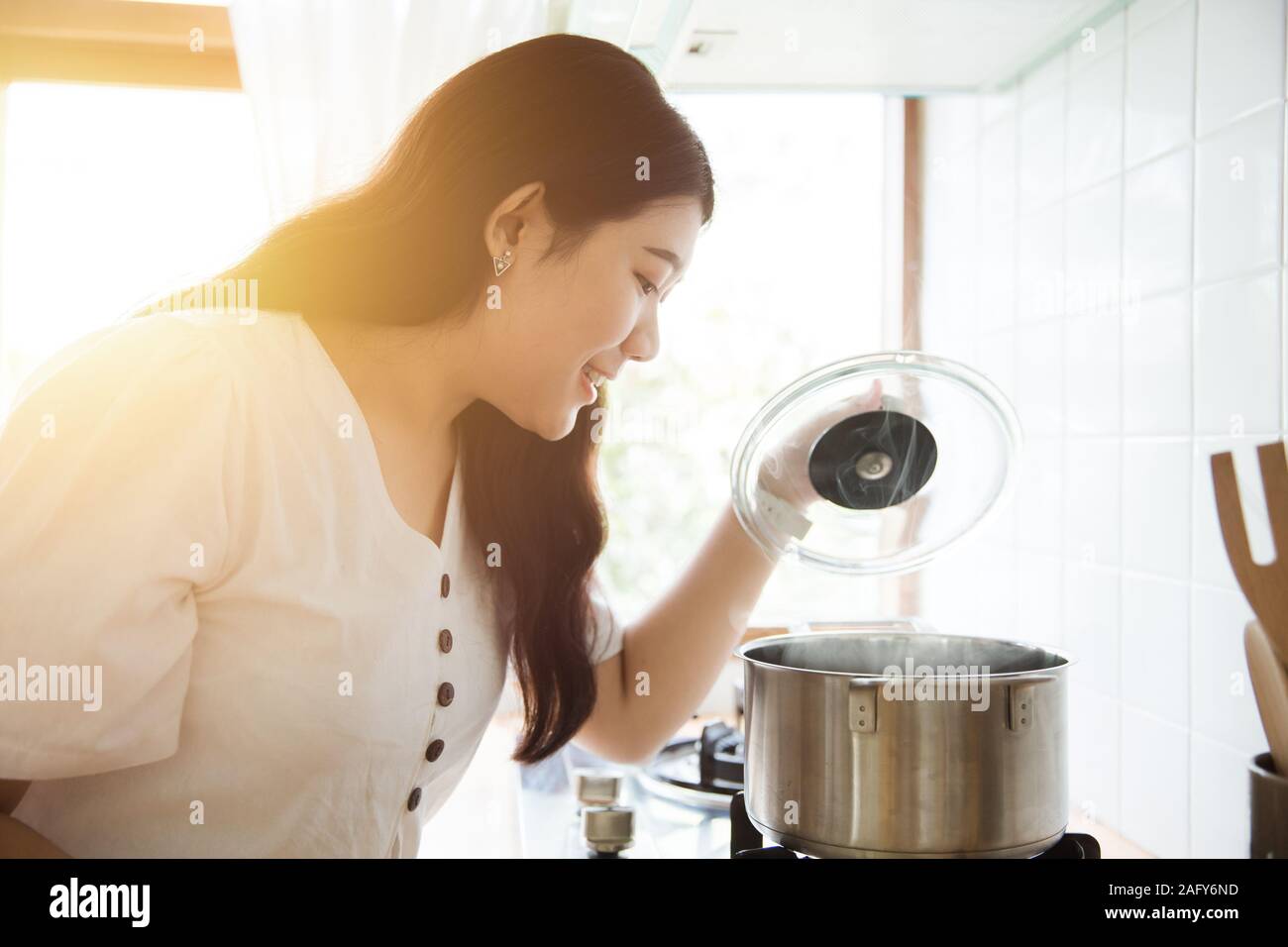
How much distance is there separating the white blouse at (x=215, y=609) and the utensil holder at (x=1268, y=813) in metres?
0.52

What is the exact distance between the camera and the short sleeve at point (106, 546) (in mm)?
487

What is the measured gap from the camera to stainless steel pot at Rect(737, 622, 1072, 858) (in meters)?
0.46

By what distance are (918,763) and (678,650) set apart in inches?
13.6

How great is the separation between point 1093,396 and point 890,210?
47 centimetres

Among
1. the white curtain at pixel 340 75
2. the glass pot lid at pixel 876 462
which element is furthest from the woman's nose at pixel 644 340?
the white curtain at pixel 340 75

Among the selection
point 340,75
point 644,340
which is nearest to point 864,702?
point 644,340

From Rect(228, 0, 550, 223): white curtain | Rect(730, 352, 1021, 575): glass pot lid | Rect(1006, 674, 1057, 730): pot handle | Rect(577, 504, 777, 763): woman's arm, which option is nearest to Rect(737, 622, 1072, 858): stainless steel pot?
Rect(1006, 674, 1057, 730): pot handle

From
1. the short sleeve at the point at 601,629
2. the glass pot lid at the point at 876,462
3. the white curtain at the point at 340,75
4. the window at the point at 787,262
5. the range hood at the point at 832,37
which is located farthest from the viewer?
the window at the point at 787,262

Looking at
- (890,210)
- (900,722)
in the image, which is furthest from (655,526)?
(900,722)

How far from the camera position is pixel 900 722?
18.4 inches

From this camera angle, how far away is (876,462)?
1.96 ft

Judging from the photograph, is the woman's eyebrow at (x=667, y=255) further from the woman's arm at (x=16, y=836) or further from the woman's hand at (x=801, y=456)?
the woman's arm at (x=16, y=836)

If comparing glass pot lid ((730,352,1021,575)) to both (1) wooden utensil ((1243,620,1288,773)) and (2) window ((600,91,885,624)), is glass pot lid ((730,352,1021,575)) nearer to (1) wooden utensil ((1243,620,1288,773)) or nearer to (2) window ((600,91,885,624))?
(1) wooden utensil ((1243,620,1288,773))

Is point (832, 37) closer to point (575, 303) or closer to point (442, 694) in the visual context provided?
point (575, 303)
